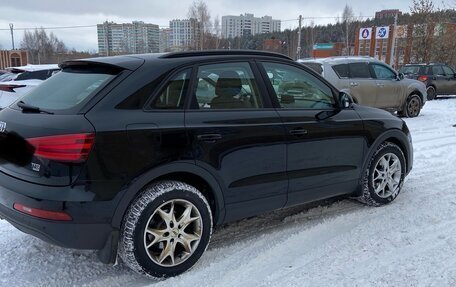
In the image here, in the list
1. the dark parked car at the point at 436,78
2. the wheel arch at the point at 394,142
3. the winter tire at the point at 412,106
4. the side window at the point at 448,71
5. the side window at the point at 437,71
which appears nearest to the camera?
the wheel arch at the point at 394,142

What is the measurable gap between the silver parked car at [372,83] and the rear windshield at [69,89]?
783cm

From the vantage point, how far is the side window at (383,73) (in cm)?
1138

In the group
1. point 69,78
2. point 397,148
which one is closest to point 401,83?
point 397,148

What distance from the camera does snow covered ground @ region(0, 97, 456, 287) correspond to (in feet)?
10.6

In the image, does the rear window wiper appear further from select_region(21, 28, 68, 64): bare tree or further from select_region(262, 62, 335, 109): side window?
select_region(21, 28, 68, 64): bare tree

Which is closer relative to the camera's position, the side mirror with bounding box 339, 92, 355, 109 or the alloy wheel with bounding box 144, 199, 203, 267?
the alloy wheel with bounding box 144, 199, 203, 267

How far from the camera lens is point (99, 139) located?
2857 millimetres

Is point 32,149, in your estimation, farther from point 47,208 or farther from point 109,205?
point 109,205

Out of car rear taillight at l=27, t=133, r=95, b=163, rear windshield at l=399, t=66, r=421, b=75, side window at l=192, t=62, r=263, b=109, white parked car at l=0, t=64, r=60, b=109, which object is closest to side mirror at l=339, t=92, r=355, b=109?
side window at l=192, t=62, r=263, b=109

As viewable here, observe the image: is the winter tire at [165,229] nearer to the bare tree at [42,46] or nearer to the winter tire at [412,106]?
the winter tire at [412,106]

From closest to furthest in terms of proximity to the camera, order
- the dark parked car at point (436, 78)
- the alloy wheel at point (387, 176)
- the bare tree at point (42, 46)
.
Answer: the alloy wheel at point (387, 176) < the dark parked car at point (436, 78) < the bare tree at point (42, 46)

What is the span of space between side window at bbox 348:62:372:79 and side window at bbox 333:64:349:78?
0.16 metres

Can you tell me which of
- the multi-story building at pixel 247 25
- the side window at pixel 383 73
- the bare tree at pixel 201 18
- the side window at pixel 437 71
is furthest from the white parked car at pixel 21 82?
the multi-story building at pixel 247 25

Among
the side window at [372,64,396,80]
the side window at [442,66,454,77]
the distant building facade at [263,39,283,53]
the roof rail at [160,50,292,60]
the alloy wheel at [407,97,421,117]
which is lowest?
the alloy wheel at [407,97,421,117]
